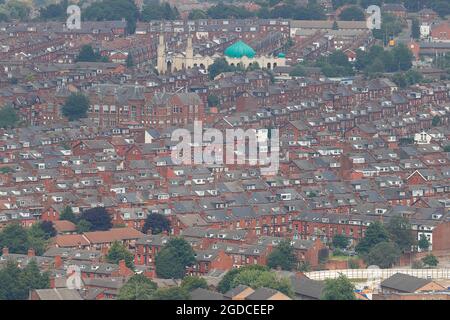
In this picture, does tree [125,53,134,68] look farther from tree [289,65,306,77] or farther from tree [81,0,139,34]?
tree [81,0,139,34]

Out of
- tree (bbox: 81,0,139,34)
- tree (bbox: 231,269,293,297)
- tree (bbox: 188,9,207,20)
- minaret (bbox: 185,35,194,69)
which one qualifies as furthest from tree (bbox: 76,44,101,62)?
tree (bbox: 231,269,293,297)

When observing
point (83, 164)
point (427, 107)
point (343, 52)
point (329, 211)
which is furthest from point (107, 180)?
point (343, 52)

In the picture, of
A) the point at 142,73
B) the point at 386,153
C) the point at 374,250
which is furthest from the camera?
Answer: the point at 142,73

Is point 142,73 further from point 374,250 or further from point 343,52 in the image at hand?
point 374,250

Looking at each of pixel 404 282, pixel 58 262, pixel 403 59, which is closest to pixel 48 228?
pixel 58 262

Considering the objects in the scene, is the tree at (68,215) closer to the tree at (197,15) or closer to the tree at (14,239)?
the tree at (14,239)

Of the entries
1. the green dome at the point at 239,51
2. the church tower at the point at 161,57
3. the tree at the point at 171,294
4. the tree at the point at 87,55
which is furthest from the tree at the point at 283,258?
the tree at the point at 87,55
